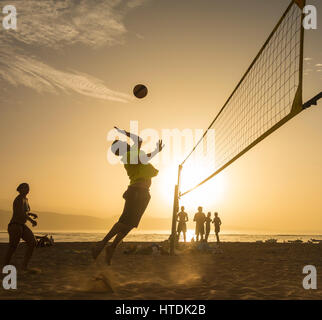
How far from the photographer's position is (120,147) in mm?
4773


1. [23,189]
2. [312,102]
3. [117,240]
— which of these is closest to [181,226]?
[23,189]

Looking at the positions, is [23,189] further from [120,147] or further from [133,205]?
[133,205]

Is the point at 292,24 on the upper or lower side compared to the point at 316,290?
upper

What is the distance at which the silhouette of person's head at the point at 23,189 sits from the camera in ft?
19.6

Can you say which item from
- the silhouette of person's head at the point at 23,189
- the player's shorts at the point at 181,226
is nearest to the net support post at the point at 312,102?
the silhouette of person's head at the point at 23,189

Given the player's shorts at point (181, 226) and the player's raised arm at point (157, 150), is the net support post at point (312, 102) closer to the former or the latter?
the player's raised arm at point (157, 150)

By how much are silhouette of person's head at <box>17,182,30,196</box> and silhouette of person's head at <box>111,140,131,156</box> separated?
2.16 meters

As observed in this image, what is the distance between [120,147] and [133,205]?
0.82m

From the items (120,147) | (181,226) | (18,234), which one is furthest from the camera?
(181,226)

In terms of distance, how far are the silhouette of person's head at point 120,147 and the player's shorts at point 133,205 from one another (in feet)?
1.66

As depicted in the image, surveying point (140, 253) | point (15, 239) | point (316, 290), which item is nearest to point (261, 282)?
point (316, 290)
